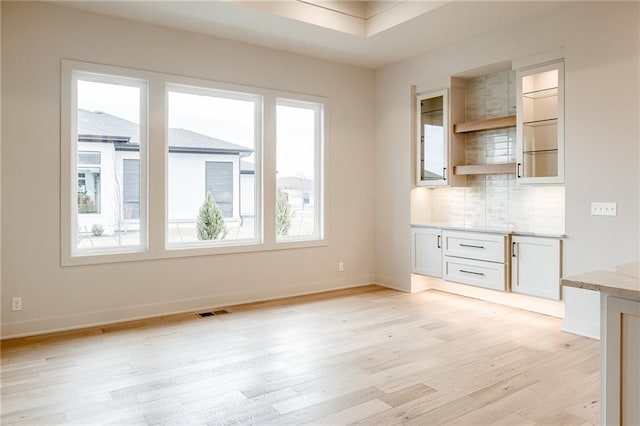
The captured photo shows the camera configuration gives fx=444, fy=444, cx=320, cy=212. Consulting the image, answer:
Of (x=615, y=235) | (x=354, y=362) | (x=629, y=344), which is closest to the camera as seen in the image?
(x=629, y=344)

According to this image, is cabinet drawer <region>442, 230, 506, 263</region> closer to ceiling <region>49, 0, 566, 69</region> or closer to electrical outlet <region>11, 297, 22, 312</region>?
ceiling <region>49, 0, 566, 69</region>

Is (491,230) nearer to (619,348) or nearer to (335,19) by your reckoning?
(335,19)

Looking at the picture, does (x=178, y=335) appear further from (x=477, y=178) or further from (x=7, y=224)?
(x=477, y=178)

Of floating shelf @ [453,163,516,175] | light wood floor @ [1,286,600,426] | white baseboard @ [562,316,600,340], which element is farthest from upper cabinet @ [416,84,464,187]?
white baseboard @ [562,316,600,340]

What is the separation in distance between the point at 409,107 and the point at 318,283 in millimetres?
2537

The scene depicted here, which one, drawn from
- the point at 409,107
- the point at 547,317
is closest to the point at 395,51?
the point at 409,107

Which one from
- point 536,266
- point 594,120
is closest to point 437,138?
point 594,120

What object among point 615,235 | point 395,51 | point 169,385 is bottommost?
point 169,385

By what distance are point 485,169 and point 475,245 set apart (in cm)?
86

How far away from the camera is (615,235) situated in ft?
12.4

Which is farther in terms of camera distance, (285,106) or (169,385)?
(285,106)

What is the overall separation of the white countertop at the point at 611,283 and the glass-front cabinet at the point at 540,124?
8.10ft

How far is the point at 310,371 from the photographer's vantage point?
3135mm

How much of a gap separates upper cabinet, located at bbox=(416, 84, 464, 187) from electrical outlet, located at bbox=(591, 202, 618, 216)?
1667mm
